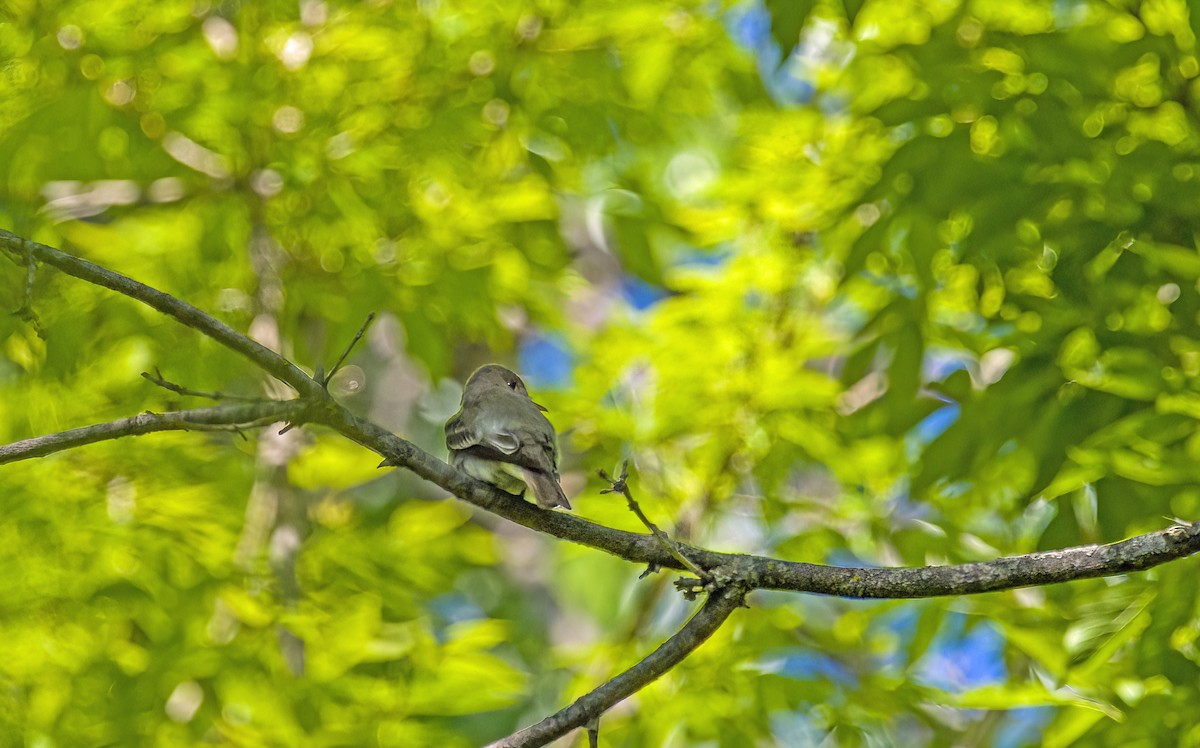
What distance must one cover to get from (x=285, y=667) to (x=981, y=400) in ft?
8.88

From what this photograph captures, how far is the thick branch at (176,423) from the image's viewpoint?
87.3 inches

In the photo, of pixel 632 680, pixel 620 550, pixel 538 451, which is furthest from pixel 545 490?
pixel 632 680

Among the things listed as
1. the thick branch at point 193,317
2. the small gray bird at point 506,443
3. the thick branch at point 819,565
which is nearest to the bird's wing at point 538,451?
the small gray bird at point 506,443

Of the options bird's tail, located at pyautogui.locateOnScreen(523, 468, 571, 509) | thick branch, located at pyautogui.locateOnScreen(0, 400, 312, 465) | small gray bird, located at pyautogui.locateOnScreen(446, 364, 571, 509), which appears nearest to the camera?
thick branch, located at pyautogui.locateOnScreen(0, 400, 312, 465)

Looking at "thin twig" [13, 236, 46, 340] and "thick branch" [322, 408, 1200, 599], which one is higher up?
"thin twig" [13, 236, 46, 340]

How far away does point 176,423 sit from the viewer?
227cm

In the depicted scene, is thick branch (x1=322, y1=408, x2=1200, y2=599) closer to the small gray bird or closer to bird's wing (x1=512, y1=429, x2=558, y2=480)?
the small gray bird

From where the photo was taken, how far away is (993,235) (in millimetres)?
3633

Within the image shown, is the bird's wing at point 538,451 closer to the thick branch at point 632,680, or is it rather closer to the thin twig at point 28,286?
the thick branch at point 632,680

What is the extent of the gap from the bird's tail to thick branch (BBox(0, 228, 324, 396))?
86 centimetres

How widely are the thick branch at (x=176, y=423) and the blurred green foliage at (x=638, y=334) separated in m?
1.29

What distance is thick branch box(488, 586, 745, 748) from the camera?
2.37 metres

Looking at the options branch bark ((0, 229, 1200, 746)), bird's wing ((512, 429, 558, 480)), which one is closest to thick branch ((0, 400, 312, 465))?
branch bark ((0, 229, 1200, 746))

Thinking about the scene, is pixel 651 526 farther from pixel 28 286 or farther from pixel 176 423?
pixel 28 286
